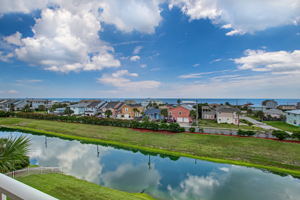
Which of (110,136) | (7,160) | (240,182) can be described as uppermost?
(7,160)

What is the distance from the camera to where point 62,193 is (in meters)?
6.64

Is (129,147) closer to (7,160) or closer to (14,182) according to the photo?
(7,160)

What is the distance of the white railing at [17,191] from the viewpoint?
2.62 ft

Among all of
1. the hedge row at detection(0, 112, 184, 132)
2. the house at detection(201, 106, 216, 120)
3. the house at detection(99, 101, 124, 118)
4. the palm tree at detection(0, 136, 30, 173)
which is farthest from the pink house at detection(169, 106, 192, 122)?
the palm tree at detection(0, 136, 30, 173)

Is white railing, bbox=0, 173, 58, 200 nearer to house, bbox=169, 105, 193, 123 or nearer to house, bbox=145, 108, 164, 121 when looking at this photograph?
house, bbox=169, 105, 193, 123

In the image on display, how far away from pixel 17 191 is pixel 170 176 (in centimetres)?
1139

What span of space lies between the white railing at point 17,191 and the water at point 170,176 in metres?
8.57

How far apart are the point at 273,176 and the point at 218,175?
3875mm

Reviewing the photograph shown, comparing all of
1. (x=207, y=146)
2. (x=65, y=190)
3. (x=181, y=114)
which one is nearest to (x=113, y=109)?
(x=181, y=114)

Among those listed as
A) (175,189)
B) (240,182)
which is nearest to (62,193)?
(175,189)

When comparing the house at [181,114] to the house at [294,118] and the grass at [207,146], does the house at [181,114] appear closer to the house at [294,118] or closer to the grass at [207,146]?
the grass at [207,146]

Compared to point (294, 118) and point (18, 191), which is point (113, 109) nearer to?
point (294, 118)

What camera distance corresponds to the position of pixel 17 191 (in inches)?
34.5

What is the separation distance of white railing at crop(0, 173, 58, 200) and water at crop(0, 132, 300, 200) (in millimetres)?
8574
